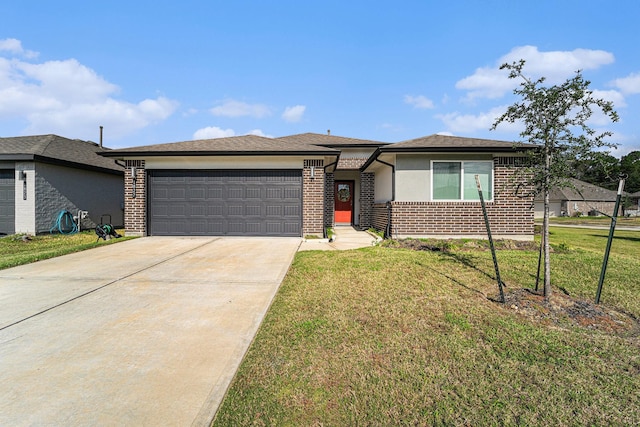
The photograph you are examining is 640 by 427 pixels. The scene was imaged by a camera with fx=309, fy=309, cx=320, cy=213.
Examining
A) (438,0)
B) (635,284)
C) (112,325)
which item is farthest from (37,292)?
(438,0)

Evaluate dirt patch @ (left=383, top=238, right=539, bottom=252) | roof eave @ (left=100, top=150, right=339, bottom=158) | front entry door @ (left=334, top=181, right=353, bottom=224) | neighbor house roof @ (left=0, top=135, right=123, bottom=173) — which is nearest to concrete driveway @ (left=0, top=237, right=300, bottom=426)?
Answer: dirt patch @ (left=383, top=238, right=539, bottom=252)

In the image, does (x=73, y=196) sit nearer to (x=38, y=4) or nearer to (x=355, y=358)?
(x=38, y=4)

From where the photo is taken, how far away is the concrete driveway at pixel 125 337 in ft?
6.98

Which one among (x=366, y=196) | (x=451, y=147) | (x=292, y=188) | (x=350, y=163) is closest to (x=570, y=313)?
(x=451, y=147)

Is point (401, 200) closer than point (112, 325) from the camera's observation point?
No

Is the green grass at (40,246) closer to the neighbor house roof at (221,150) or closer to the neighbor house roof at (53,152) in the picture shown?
the neighbor house roof at (53,152)

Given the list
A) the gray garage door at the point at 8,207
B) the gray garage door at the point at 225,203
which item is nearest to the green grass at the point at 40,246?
the gray garage door at the point at 8,207

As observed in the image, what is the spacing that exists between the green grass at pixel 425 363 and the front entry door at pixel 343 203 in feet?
33.2

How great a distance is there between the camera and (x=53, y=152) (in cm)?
1178

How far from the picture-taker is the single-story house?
9531 millimetres

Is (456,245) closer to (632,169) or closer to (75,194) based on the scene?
(75,194)

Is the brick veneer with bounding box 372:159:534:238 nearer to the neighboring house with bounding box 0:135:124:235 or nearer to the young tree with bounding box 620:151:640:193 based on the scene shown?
the neighboring house with bounding box 0:135:124:235

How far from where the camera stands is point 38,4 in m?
8.06

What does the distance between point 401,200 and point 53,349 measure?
8.61m
